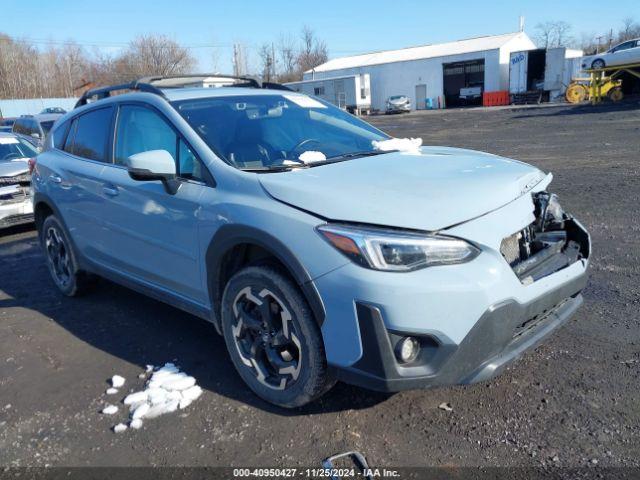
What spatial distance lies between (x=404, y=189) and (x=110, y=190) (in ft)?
7.71

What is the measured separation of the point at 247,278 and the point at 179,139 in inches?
42.9

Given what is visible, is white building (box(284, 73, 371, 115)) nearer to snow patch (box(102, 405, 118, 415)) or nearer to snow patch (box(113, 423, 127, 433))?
snow patch (box(102, 405, 118, 415))

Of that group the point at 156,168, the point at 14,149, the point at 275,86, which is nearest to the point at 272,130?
the point at 156,168

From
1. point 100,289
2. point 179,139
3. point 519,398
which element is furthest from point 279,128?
point 100,289

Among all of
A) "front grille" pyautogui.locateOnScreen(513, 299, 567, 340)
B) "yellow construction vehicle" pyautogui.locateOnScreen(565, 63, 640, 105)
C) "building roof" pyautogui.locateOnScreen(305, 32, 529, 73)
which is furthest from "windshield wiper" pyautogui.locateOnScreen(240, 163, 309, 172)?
"building roof" pyautogui.locateOnScreen(305, 32, 529, 73)

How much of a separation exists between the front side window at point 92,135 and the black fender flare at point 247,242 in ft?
5.71

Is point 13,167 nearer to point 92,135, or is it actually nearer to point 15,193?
point 15,193

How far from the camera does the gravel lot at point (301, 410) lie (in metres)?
2.65

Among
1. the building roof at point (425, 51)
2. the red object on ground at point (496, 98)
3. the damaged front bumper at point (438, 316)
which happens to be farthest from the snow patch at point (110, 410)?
the building roof at point (425, 51)

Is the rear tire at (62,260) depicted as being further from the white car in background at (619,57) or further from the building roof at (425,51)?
the building roof at (425,51)

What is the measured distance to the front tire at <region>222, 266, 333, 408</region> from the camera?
8.86 feet

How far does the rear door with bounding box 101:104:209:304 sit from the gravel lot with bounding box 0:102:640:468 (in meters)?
0.60

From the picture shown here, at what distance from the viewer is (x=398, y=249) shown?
2428 millimetres

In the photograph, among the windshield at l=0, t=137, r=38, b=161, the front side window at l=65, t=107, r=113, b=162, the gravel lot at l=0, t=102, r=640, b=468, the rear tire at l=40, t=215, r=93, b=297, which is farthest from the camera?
the windshield at l=0, t=137, r=38, b=161
